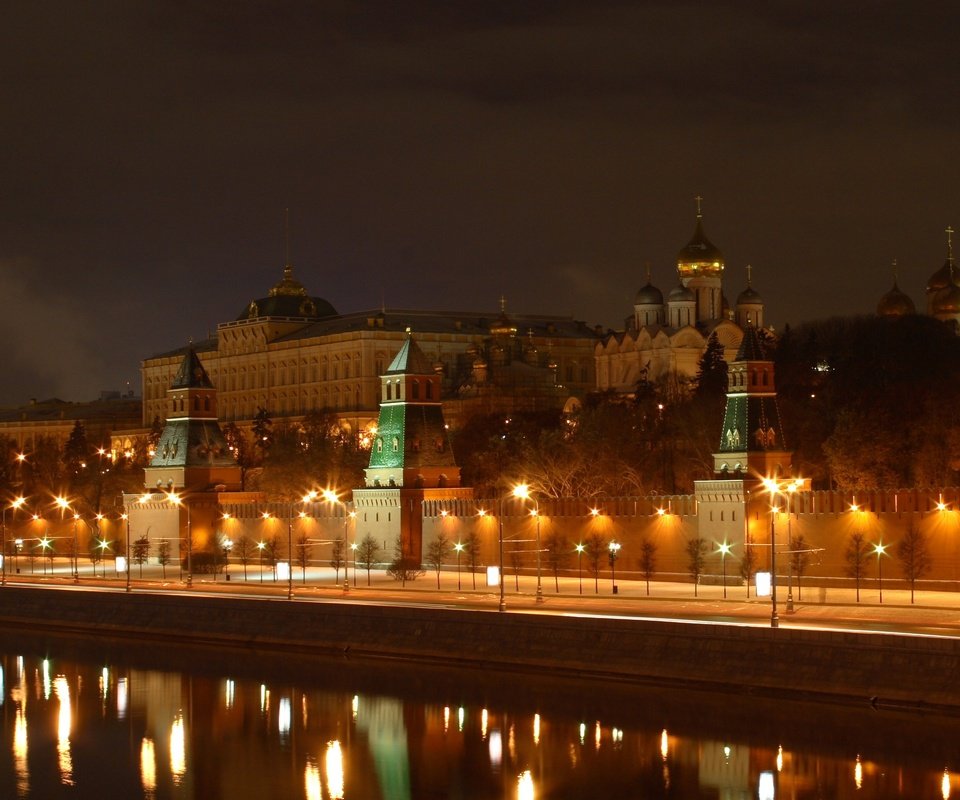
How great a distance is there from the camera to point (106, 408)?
175m

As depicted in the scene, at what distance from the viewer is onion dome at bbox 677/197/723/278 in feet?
403

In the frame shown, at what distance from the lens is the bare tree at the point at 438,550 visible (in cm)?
6856

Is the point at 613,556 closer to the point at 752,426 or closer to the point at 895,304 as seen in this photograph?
the point at 752,426

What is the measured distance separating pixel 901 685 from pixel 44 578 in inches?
1602

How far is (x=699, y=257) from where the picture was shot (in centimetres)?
12294

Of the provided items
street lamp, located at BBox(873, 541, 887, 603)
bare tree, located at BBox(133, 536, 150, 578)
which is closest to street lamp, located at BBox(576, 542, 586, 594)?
street lamp, located at BBox(873, 541, 887, 603)

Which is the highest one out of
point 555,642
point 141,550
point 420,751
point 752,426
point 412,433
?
point 412,433

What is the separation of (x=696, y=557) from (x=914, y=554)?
286 inches

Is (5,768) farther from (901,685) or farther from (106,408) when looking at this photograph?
(106,408)

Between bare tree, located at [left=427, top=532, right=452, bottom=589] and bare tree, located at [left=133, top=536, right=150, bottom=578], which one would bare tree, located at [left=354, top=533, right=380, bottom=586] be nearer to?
bare tree, located at [left=427, top=532, right=452, bottom=589]

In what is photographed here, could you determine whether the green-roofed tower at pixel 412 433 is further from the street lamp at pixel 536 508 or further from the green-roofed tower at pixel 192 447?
the green-roofed tower at pixel 192 447

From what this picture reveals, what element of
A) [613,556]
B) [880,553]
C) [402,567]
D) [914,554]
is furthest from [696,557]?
[402,567]

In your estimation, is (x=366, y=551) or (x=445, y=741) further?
(x=366, y=551)

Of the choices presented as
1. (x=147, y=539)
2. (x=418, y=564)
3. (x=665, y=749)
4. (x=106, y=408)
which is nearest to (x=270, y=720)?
(x=665, y=749)
